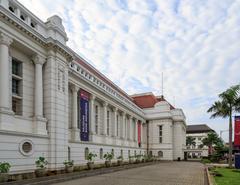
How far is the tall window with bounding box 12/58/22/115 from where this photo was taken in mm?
21172

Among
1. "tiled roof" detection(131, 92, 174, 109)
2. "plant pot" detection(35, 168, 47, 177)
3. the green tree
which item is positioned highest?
"tiled roof" detection(131, 92, 174, 109)

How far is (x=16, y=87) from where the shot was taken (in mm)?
21562

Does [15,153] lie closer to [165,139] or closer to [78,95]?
[78,95]

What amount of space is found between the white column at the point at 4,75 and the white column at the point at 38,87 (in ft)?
9.52

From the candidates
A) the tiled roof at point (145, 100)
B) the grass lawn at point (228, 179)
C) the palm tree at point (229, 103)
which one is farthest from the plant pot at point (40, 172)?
the tiled roof at point (145, 100)

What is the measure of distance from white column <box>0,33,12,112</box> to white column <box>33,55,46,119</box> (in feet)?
9.52

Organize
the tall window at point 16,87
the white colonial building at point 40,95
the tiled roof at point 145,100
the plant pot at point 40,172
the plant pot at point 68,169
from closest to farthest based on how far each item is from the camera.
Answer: the white colonial building at point 40,95, the plant pot at point 40,172, the tall window at point 16,87, the plant pot at point 68,169, the tiled roof at point 145,100

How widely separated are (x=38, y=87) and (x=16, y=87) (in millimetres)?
1556

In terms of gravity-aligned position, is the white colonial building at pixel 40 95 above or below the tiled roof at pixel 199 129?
above

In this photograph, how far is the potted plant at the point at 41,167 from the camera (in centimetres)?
2034

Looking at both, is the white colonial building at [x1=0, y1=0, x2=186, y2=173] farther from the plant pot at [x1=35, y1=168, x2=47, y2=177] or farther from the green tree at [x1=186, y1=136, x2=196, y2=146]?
the green tree at [x1=186, y1=136, x2=196, y2=146]

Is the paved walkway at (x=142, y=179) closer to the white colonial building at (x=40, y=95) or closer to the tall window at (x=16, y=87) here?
the white colonial building at (x=40, y=95)

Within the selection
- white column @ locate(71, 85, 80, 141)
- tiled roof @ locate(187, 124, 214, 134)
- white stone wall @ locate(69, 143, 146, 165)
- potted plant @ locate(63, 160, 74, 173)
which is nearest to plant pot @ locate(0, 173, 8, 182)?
potted plant @ locate(63, 160, 74, 173)

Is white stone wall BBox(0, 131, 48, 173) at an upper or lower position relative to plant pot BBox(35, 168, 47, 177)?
upper
